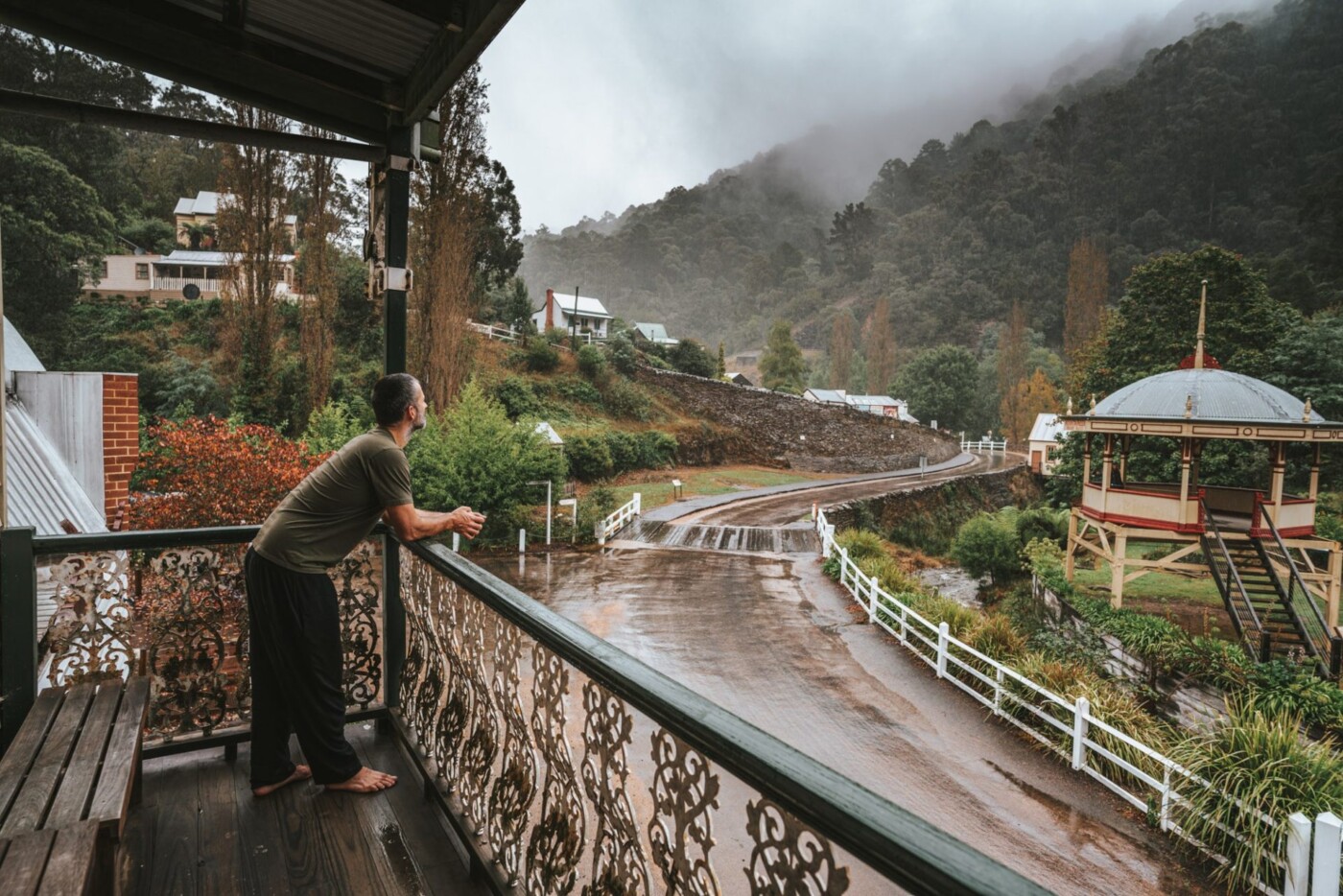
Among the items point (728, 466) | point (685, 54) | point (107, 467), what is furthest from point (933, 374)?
point (685, 54)

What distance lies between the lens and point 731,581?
14.0m

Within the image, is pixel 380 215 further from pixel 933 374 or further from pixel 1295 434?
pixel 933 374

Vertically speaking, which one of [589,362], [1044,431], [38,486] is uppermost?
[589,362]

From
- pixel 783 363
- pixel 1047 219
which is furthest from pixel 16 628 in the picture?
pixel 1047 219

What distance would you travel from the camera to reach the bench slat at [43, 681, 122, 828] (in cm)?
167

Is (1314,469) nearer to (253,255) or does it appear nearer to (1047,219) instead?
(253,255)

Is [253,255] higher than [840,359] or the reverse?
the reverse

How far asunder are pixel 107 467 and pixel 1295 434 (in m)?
18.0

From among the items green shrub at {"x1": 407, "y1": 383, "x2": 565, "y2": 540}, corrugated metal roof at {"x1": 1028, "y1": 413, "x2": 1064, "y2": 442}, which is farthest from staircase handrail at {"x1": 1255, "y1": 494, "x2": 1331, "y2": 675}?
corrugated metal roof at {"x1": 1028, "y1": 413, "x2": 1064, "y2": 442}

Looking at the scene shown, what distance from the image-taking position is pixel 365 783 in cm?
254

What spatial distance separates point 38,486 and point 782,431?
30.4m

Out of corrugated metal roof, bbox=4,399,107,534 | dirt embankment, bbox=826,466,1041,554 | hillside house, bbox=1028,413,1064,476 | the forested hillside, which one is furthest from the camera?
the forested hillside

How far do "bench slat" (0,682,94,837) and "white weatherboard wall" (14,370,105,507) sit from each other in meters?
6.57

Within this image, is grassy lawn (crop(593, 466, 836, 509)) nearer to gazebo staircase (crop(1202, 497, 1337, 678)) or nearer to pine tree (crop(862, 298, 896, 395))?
gazebo staircase (crop(1202, 497, 1337, 678))
